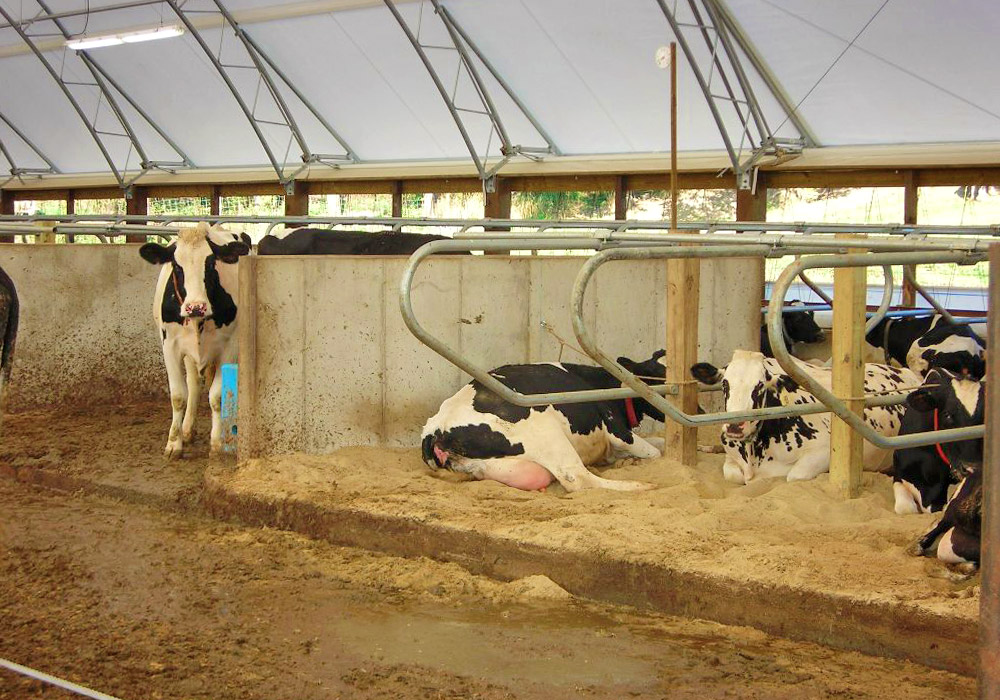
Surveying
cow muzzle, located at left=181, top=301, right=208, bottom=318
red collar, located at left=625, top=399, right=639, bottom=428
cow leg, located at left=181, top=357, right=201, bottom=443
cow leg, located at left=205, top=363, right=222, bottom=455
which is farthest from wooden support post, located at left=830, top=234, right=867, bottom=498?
cow leg, located at left=181, top=357, right=201, bottom=443

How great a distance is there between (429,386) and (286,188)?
1355 cm

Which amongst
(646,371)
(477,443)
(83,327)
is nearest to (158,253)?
(83,327)

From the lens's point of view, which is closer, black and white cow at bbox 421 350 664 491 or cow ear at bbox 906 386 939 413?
cow ear at bbox 906 386 939 413

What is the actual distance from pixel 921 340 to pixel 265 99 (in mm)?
13196

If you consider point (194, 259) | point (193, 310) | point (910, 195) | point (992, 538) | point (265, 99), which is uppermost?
point (265, 99)

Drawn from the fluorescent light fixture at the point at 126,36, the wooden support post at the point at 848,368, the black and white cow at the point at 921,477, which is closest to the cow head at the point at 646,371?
the wooden support post at the point at 848,368

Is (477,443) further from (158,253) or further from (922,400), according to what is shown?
(158,253)

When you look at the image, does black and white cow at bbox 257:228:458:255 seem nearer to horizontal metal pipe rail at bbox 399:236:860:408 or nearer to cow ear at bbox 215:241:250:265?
cow ear at bbox 215:241:250:265

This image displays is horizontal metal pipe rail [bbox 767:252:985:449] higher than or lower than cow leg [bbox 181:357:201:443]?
higher

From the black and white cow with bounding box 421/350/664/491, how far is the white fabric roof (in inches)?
286

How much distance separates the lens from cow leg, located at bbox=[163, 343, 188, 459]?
678cm

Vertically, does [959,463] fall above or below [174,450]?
above

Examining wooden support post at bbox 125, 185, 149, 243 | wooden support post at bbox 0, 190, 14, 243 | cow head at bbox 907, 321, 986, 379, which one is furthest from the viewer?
wooden support post at bbox 0, 190, 14, 243

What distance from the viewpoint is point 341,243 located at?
909 cm
